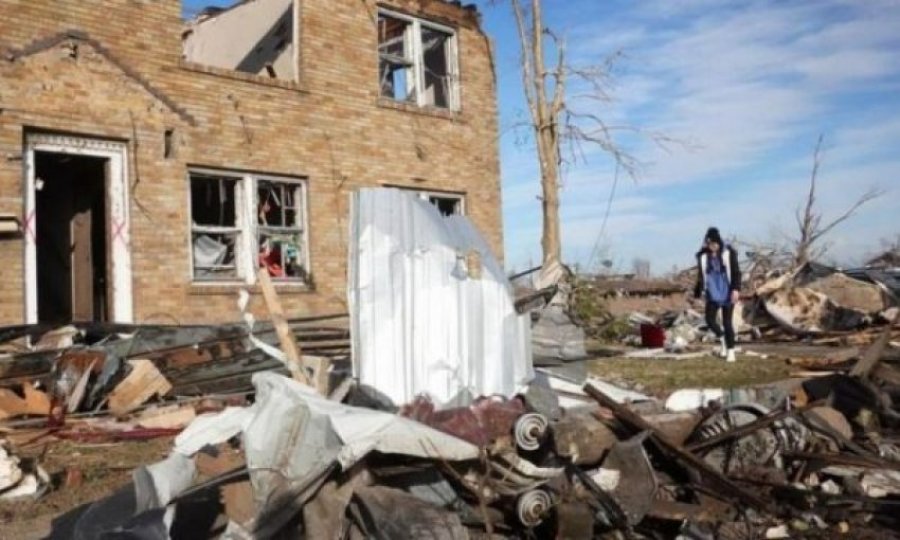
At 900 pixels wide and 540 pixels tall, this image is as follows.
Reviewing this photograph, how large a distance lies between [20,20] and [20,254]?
284 centimetres

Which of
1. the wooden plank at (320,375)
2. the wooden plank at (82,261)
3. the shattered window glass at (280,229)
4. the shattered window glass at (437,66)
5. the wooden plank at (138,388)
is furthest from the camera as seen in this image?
the shattered window glass at (437,66)

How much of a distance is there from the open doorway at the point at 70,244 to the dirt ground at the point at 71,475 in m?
5.05

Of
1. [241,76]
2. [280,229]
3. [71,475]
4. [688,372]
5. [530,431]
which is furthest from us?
[280,229]

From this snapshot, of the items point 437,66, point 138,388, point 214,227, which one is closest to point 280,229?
point 214,227

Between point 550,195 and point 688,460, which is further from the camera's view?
point 550,195

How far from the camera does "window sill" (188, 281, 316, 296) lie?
11594 mm

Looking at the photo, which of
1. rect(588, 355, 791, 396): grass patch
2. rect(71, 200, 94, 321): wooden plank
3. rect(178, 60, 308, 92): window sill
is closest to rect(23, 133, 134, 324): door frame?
rect(71, 200, 94, 321): wooden plank

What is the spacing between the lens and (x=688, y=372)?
10617 millimetres

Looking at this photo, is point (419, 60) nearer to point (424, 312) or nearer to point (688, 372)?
point (688, 372)

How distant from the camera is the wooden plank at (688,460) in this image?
15.1 ft

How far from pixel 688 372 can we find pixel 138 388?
6528 mm

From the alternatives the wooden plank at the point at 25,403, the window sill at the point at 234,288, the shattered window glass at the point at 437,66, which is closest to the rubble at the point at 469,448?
the wooden plank at the point at 25,403

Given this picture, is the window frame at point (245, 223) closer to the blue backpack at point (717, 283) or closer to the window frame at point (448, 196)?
the window frame at point (448, 196)

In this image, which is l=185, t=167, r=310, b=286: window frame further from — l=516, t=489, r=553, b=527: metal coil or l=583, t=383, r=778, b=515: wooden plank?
l=516, t=489, r=553, b=527: metal coil
